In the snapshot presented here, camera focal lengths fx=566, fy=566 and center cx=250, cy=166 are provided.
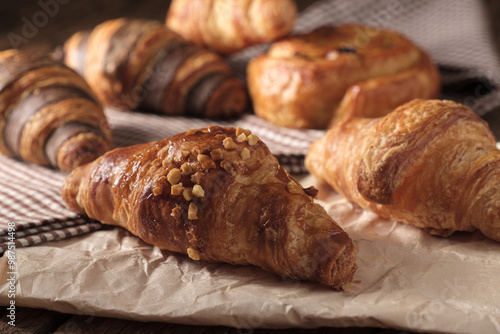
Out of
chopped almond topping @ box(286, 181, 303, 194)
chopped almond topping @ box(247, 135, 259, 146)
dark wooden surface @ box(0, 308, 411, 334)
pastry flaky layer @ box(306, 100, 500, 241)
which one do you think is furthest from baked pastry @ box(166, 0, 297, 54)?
dark wooden surface @ box(0, 308, 411, 334)

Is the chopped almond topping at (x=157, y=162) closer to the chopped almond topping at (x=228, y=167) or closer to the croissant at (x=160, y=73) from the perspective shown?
the chopped almond topping at (x=228, y=167)

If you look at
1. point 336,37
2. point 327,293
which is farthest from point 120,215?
point 336,37

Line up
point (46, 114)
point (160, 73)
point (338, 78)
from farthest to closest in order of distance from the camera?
point (160, 73) < point (338, 78) < point (46, 114)

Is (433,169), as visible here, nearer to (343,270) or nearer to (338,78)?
(343,270)

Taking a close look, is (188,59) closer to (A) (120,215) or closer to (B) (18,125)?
(B) (18,125)

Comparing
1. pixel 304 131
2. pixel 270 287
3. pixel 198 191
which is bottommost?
pixel 304 131

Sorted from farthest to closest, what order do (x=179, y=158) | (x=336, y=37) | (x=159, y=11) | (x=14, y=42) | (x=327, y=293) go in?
(x=159, y=11) → (x=14, y=42) → (x=336, y=37) → (x=179, y=158) → (x=327, y=293)

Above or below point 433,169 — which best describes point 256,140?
above

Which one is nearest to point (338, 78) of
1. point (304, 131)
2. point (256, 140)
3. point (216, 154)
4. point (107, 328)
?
point (304, 131)
